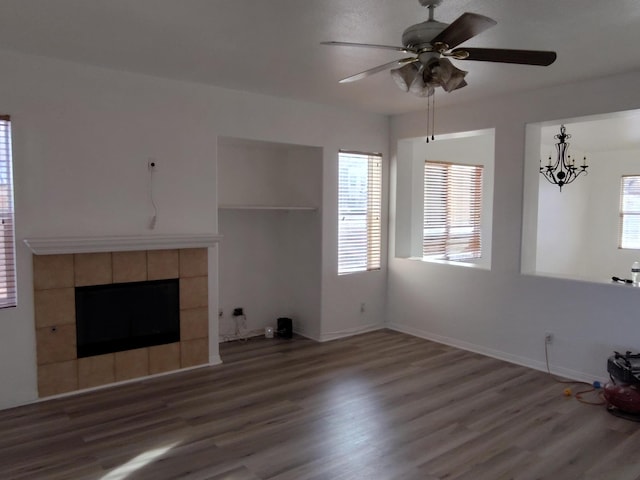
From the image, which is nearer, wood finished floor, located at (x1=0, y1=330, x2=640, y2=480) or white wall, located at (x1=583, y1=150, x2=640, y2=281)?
wood finished floor, located at (x1=0, y1=330, x2=640, y2=480)

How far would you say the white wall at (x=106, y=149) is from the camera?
3609mm

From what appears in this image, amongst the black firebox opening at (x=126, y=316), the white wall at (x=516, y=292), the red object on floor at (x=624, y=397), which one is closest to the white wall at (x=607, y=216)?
the white wall at (x=516, y=292)

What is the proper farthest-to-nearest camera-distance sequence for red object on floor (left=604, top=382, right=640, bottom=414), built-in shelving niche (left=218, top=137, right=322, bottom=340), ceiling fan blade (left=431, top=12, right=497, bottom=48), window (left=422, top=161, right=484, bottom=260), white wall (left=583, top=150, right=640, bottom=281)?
white wall (left=583, top=150, right=640, bottom=281)
window (left=422, top=161, right=484, bottom=260)
built-in shelving niche (left=218, top=137, right=322, bottom=340)
red object on floor (left=604, top=382, right=640, bottom=414)
ceiling fan blade (left=431, top=12, right=497, bottom=48)

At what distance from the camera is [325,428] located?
10.9 feet

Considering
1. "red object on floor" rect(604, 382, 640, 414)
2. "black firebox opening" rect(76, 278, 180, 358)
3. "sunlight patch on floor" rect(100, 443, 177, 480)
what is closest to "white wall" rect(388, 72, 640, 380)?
"red object on floor" rect(604, 382, 640, 414)

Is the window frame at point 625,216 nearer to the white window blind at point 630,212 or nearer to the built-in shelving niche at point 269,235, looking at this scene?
the white window blind at point 630,212

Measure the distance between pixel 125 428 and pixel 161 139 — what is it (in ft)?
7.83

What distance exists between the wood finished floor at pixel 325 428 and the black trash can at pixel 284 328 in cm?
96

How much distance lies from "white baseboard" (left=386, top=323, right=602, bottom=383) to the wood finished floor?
0.47 ft

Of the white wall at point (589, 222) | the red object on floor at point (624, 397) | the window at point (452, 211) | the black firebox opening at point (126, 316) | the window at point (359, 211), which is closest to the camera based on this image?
the red object on floor at point (624, 397)

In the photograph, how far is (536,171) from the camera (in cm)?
471

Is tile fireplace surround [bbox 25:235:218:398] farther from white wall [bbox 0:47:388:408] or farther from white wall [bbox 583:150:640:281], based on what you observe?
white wall [bbox 583:150:640:281]

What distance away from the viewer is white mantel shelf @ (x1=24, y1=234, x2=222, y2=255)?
356cm

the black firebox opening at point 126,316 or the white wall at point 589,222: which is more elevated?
the white wall at point 589,222
